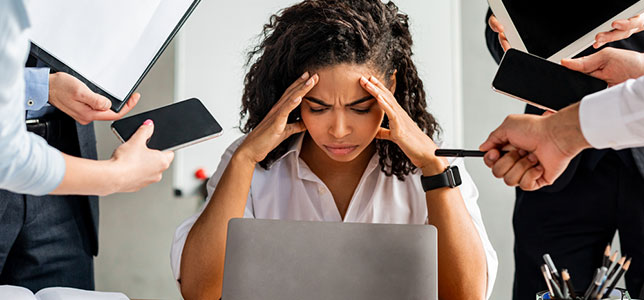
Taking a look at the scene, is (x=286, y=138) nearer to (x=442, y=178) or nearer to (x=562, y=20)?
(x=442, y=178)

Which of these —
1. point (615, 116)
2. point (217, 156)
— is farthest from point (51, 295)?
point (217, 156)

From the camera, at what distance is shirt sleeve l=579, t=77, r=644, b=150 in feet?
2.99

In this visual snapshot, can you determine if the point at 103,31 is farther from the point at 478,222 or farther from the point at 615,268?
the point at 615,268

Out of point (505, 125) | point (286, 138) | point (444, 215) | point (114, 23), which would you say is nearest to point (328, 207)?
point (286, 138)

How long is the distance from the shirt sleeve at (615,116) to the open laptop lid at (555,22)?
0.28 meters

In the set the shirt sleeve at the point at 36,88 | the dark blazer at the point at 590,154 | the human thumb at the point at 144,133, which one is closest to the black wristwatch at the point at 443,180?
the dark blazer at the point at 590,154

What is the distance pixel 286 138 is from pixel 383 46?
32 centimetres

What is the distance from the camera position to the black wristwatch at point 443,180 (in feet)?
4.31

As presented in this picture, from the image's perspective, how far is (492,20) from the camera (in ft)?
4.51

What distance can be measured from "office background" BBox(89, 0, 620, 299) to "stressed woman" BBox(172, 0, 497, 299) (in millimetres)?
1203

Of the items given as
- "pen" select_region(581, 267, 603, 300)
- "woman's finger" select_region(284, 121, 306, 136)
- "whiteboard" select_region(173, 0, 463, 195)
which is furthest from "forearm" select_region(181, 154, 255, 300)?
"whiteboard" select_region(173, 0, 463, 195)

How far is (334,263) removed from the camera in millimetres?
969

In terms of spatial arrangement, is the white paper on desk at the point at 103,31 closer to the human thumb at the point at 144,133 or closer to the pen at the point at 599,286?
the human thumb at the point at 144,133

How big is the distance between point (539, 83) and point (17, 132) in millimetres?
Result: 883
